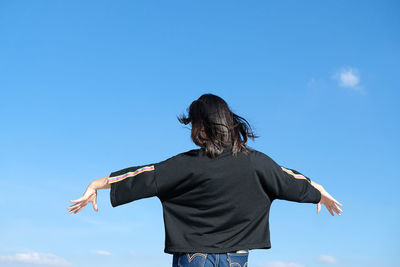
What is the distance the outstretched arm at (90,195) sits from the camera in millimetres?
5367

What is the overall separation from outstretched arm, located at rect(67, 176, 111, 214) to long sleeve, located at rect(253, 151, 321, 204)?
1915 millimetres

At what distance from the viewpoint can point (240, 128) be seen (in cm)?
532

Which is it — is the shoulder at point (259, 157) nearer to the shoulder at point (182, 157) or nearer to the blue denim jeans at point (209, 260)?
the shoulder at point (182, 157)

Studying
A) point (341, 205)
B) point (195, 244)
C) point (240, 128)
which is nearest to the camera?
point (195, 244)

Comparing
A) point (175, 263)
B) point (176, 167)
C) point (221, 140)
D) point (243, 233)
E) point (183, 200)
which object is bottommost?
point (175, 263)

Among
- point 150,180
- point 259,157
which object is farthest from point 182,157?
point 259,157

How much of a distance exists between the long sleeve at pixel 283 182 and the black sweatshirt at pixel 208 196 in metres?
0.01

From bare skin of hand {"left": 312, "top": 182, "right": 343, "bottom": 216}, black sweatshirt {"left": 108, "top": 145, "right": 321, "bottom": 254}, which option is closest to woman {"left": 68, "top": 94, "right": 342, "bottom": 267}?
black sweatshirt {"left": 108, "top": 145, "right": 321, "bottom": 254}

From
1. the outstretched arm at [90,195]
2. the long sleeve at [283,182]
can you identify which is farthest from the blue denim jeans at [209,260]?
the outstretched arm at [90,195]

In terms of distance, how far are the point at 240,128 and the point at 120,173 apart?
161 centimetres

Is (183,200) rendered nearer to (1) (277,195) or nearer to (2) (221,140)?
(2) (221,140)

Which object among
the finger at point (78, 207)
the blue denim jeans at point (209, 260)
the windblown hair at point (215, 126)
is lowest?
the blue denim jeans at point (209, 260)

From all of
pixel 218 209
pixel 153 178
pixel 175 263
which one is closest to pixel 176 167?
pixel 153 178

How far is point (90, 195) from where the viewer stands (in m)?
5.41
